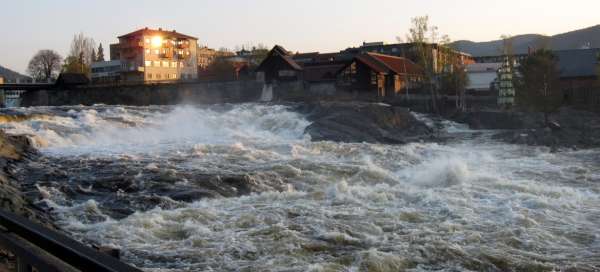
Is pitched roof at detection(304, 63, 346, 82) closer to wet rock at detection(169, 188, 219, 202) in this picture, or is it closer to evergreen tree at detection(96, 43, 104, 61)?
wet rock at detection(169, 188, 219, 202)

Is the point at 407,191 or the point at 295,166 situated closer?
the point at 407,191

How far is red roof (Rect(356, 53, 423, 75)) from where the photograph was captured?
6100 cm

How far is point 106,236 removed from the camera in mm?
10789

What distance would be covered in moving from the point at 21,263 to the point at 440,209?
35.4ft

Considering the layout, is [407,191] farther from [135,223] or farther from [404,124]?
[404,124]

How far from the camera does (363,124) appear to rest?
3459 centimetres

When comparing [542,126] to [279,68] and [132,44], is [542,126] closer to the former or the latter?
[279,68]

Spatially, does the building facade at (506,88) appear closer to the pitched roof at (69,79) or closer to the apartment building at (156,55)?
the pitched roof at (69,79)

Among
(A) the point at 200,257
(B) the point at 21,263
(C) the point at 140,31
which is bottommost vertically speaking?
(A) the point at 200,257

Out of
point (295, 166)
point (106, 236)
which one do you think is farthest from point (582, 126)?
point (106, 236)

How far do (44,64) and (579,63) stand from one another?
95.7 metres

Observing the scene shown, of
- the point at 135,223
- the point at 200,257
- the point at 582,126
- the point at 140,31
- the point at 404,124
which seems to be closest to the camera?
the point at 200,257

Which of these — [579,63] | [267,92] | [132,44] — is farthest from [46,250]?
[132,44]

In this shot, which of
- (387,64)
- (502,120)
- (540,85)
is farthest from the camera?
(387,64)
